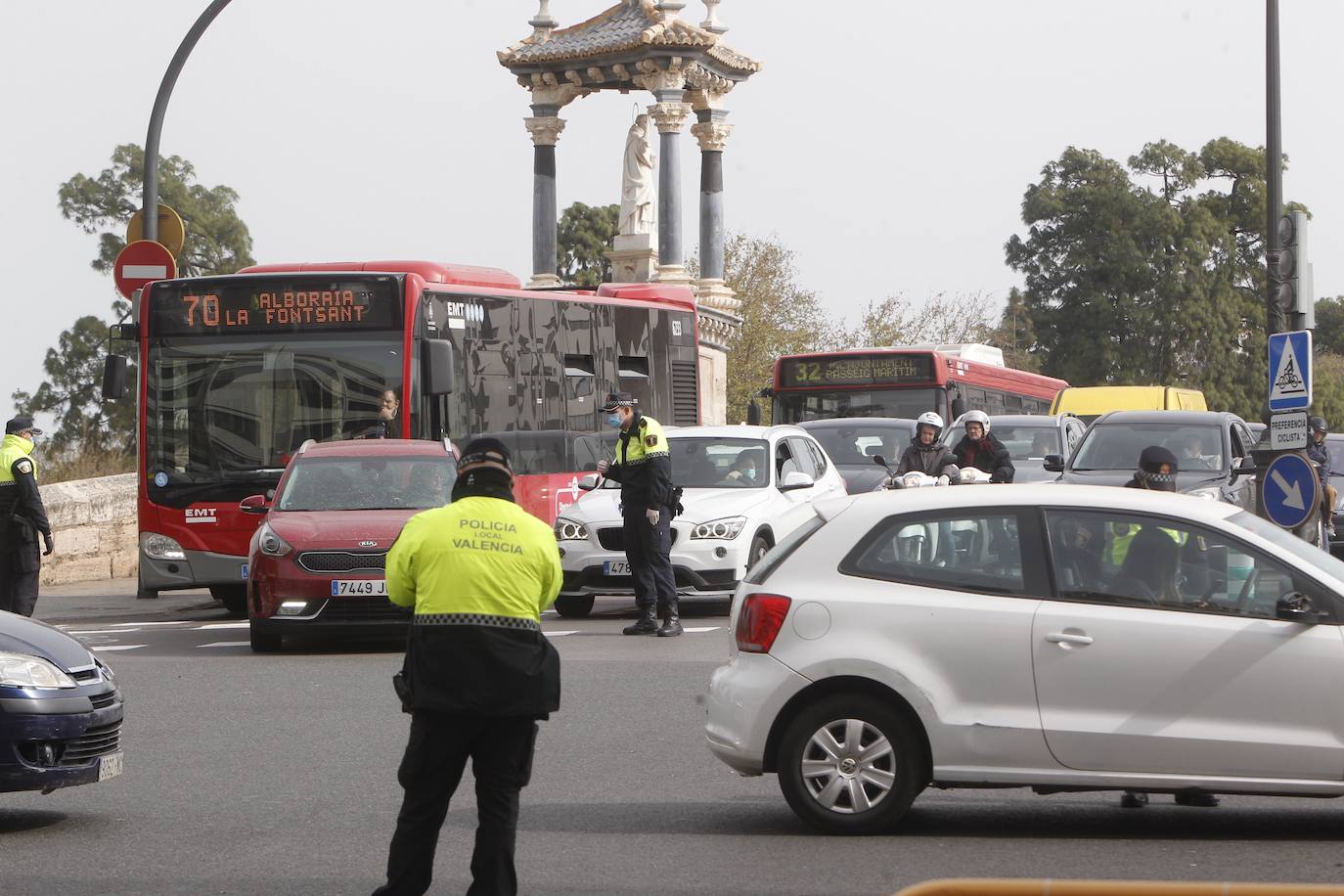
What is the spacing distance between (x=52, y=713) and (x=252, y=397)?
11011 millimetres

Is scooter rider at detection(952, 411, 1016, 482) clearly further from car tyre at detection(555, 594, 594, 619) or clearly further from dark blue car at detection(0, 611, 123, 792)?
dark blue car at detection(0, 611, 123, 792)

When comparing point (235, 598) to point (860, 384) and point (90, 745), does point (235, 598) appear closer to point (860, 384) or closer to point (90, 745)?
point (860, 384)

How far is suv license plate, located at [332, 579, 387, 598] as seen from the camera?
51.1 feet

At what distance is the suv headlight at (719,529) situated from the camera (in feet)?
60.4

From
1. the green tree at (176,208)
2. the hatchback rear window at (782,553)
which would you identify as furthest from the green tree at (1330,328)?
the hatchback rear window at (782,553)

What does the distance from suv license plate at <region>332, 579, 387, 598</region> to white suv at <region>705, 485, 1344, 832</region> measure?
7436 millimetres

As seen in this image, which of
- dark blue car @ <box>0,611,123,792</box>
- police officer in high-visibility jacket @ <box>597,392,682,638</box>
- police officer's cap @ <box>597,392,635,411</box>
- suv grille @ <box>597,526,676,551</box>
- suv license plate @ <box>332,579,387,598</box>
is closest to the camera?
dark blue car @ <box>0,611,123,792</box>

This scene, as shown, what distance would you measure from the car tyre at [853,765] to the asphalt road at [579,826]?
4.5 inches

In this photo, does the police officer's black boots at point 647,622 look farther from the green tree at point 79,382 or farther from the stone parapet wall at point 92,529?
the green tree at point 79,382

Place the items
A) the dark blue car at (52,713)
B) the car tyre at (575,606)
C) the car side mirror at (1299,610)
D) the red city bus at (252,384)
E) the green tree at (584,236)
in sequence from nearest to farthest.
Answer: the car side mirror at (1299,610), the dark blue car at (52,713), the red city bus at (252,384), the car tyre at (575,606), the green tree at (584,236)

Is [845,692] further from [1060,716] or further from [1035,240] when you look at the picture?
[1035,240]

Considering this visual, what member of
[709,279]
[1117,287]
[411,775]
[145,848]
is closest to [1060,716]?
[411,775]

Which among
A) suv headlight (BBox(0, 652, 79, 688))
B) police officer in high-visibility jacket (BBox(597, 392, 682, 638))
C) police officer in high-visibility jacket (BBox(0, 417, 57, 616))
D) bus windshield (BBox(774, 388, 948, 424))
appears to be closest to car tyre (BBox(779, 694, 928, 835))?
suv headlight (BBox(0, 652, 79, 688))

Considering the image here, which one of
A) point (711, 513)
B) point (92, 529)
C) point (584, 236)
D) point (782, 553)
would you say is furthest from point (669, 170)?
point (584, 236)
